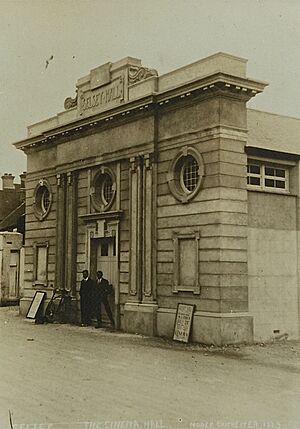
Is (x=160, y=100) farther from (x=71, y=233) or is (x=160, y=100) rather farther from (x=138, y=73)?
(x=71, y=233)

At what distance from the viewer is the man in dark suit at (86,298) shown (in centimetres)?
1880

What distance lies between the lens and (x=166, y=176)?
16219 mm

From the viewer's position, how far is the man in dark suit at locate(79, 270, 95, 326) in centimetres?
1880

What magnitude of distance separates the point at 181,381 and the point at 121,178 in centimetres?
902

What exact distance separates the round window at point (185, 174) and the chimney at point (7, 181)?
27039 mm

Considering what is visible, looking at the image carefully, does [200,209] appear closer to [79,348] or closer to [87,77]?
[79,348]

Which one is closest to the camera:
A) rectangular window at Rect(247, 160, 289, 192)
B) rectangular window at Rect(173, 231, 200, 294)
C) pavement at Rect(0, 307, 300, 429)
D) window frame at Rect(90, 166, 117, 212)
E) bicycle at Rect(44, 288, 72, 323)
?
pavement at Rect(0, 307, 300, 429)

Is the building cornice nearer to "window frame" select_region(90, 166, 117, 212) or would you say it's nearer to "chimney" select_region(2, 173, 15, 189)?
"window frame" select_region(90, 166, 117, 212)

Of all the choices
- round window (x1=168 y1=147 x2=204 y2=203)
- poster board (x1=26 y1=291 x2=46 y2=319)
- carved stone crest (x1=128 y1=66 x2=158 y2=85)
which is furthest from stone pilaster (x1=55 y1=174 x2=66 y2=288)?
round window (x1=168 y1=147 x2=204 y2=203)

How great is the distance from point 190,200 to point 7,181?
28364mm

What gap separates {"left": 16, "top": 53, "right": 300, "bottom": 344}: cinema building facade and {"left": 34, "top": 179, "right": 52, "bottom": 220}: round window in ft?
8.76

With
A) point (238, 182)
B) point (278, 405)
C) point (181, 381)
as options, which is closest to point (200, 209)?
point (238, 182)

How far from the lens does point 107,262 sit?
1880cm

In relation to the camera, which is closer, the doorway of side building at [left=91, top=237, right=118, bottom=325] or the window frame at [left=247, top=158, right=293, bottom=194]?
the window frame at [left=247, top=158, right=293, bottom=194]
